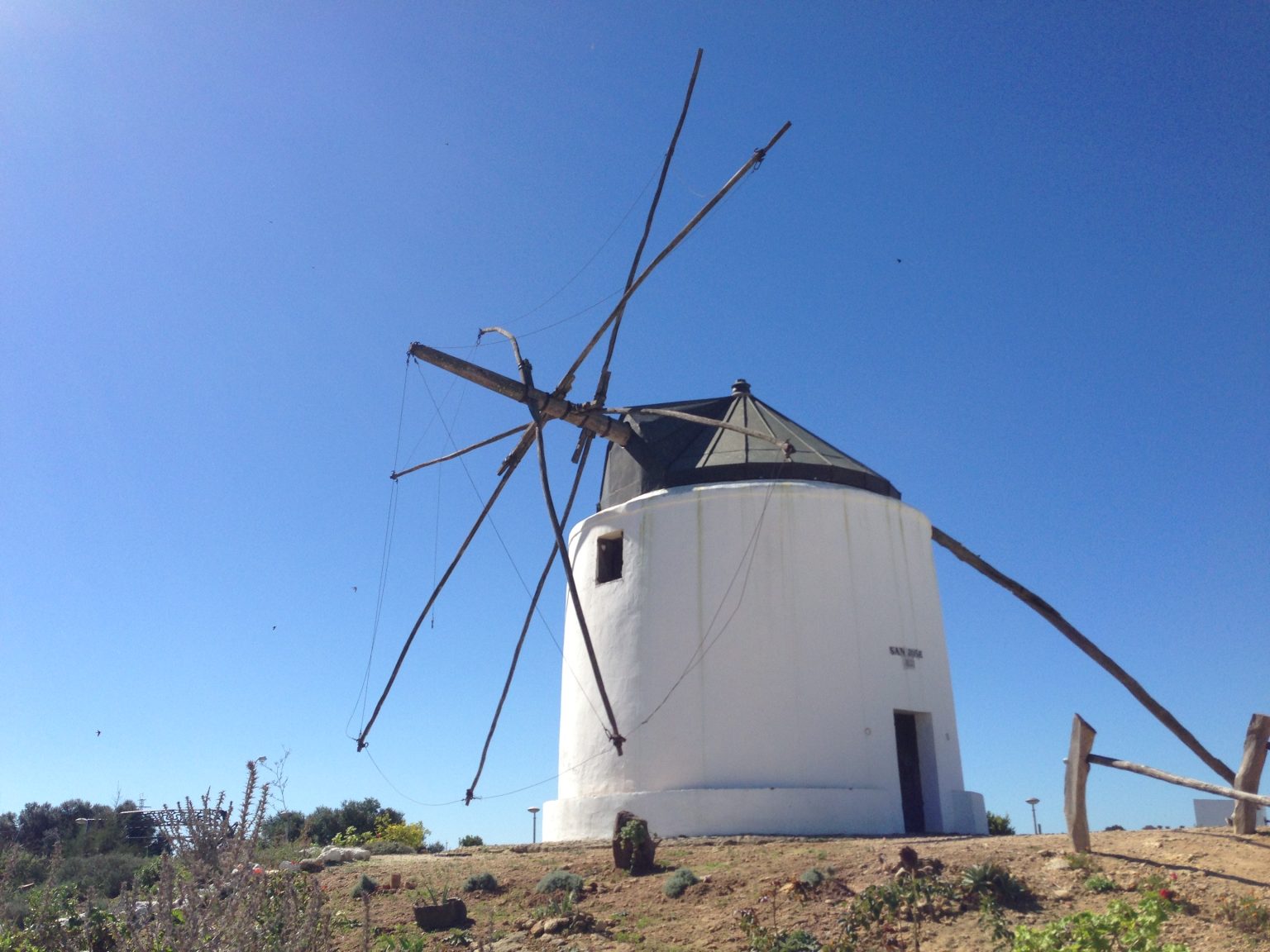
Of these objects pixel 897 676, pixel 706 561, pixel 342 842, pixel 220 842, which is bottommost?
pixel 342 842

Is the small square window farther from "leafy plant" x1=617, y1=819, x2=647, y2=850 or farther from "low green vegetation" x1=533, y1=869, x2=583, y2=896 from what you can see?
"low green vegetation" x1=533, y1=869, x2=583, y2=896

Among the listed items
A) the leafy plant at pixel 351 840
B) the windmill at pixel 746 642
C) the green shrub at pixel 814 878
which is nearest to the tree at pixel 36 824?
the leafy plant at pixel 351 840

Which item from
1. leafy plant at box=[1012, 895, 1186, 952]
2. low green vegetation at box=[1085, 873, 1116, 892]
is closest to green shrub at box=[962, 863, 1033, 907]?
low green vegetation at box=[1085, 873, 1116, 892]

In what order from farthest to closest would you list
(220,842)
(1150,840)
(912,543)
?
1. (912,543)
2. (1150,840)
3. (220,842)

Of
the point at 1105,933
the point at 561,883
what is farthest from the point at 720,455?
the point at 1105,933

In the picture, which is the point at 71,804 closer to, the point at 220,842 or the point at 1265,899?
the point at 220,842

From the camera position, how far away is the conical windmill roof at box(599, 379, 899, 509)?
14.9 m

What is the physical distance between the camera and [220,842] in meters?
5.24

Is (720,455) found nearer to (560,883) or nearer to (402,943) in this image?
(560,883)

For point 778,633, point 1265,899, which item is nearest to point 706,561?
point 778,633

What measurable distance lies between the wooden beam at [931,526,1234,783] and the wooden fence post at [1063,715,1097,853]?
510 cm

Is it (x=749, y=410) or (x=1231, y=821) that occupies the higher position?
(x=749, y=410)

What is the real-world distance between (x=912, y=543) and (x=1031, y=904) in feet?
25.7

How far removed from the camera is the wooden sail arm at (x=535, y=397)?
13578 millimetres
